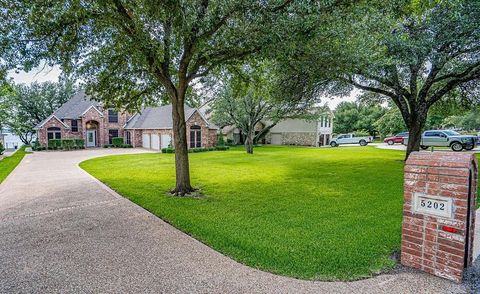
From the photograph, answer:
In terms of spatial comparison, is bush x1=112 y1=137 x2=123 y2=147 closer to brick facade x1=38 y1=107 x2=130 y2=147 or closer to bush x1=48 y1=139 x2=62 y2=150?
brick facade x1=38 y1=107 x2=130 y2=147

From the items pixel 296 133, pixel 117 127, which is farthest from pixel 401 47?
pixel 117 127

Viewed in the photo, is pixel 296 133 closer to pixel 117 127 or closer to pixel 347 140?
pixel 347 140

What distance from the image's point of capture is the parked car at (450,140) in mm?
18234

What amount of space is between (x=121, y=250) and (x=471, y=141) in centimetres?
2331

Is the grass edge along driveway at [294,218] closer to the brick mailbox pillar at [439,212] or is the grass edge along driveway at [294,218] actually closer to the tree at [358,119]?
the brick mailbox pillar at [439,212]

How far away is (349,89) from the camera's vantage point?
44.8 feet

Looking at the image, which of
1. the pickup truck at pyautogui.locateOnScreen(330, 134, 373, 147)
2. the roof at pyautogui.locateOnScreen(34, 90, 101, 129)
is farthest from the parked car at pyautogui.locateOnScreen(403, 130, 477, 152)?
the roof at pyautogui.locateOnScreen(34, 90, 101, 129)

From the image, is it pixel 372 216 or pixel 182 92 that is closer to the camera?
pixel 372 216

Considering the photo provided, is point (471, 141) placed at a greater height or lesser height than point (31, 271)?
greater

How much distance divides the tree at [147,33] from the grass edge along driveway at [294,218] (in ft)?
5.12

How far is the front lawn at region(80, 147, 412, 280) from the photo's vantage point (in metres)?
3.42

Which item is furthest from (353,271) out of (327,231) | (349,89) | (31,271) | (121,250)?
(349,89)

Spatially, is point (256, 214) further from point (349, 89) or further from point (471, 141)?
point (471, 141)

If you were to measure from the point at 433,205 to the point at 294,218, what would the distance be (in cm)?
258
